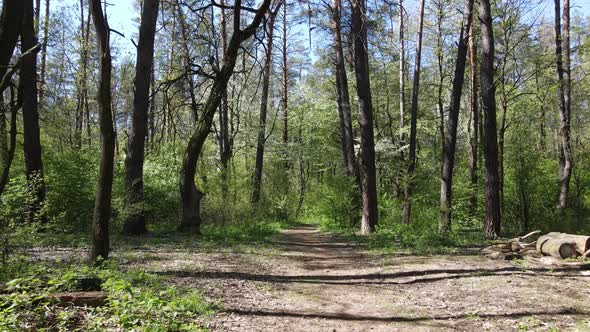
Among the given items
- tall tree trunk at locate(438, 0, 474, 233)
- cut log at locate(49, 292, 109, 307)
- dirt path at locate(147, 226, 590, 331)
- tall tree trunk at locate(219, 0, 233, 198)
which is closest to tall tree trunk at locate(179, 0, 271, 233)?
dirt path at locate(147, 226, 590, 331)

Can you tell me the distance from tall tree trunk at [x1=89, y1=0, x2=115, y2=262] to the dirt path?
1.28 metres

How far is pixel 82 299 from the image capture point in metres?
4.06

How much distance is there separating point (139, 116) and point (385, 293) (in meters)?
8.25

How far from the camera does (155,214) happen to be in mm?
15117

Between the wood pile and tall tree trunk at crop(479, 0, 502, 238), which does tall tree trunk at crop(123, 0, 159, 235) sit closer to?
the wood pile

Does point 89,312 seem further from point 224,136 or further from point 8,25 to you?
point 224,136

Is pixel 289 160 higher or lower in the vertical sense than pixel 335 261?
higher

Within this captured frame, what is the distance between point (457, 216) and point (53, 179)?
1305 centimetres

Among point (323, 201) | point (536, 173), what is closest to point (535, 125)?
point (536, 173)

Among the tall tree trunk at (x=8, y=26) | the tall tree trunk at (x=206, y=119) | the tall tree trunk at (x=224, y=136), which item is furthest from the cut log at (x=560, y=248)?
the tall tree trunk at (x=224, y=136)

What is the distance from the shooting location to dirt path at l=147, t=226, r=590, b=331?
4734 mm

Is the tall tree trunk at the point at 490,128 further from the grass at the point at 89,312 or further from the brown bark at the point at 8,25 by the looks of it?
the brown bark at the point at 8,25

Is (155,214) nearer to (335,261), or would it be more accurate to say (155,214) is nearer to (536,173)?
(335,261)

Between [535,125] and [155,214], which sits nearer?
[155,214]
